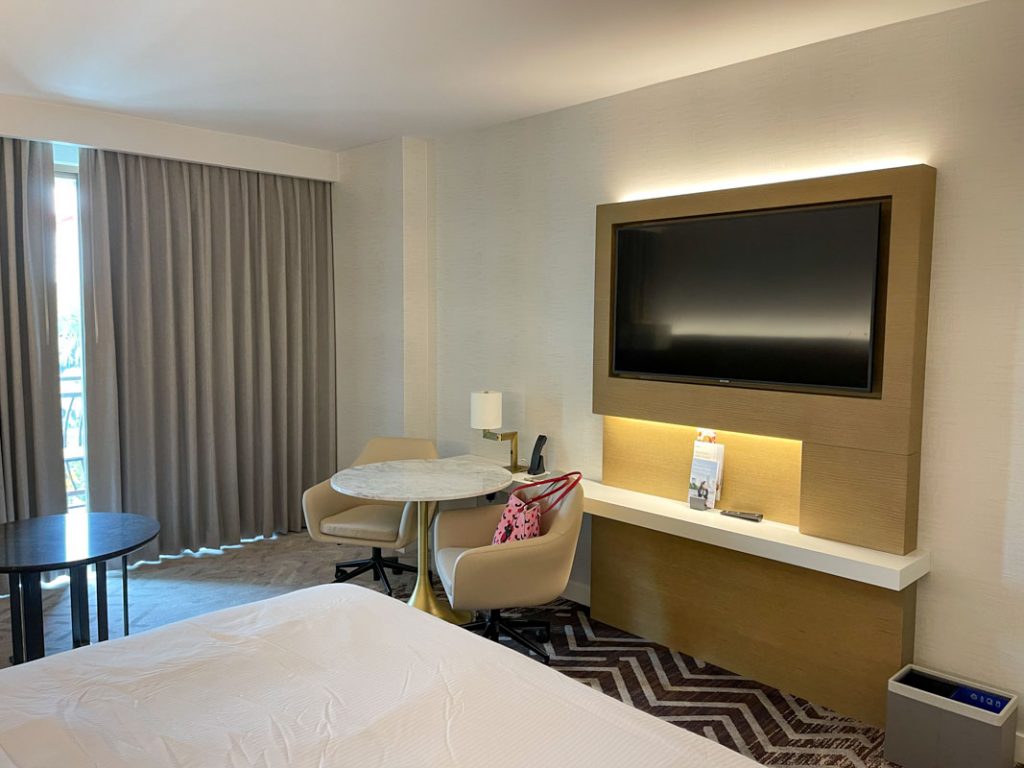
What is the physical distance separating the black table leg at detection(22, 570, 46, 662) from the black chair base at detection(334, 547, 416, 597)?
65.2 inches

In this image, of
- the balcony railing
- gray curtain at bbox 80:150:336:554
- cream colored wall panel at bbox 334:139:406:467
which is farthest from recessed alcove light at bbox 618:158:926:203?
the balcony railing

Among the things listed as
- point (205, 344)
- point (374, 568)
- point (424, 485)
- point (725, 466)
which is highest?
point (205, 344)

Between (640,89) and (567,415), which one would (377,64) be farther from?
(567,415)

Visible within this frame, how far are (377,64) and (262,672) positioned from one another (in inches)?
101

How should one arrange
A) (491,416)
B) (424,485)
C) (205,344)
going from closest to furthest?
1. (424,485)
2. (491,416)
3. (205,344)

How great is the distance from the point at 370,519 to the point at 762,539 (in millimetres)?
2095

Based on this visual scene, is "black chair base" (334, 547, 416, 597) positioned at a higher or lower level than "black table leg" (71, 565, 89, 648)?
lower

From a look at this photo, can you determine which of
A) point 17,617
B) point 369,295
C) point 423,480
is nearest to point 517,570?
point 423,480

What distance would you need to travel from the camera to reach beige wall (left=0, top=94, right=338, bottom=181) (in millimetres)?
4023

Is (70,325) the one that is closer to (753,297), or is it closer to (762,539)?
(753,297)

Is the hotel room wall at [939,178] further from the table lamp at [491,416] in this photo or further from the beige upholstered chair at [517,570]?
the beige upholstered chair at [517,570]

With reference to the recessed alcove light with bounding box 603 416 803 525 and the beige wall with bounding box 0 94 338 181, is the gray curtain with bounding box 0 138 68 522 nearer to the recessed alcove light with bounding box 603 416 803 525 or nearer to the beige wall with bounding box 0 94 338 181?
the beige wall with bounding box 0 94 338 181

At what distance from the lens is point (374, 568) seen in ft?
14.7

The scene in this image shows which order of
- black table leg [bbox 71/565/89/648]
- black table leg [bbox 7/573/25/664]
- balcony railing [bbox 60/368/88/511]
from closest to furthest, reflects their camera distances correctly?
black table leg [bbox 7/573/25/664], black table leg [bbox 71/565/89/648], balcony railing [bbox 60/368/88/511]
